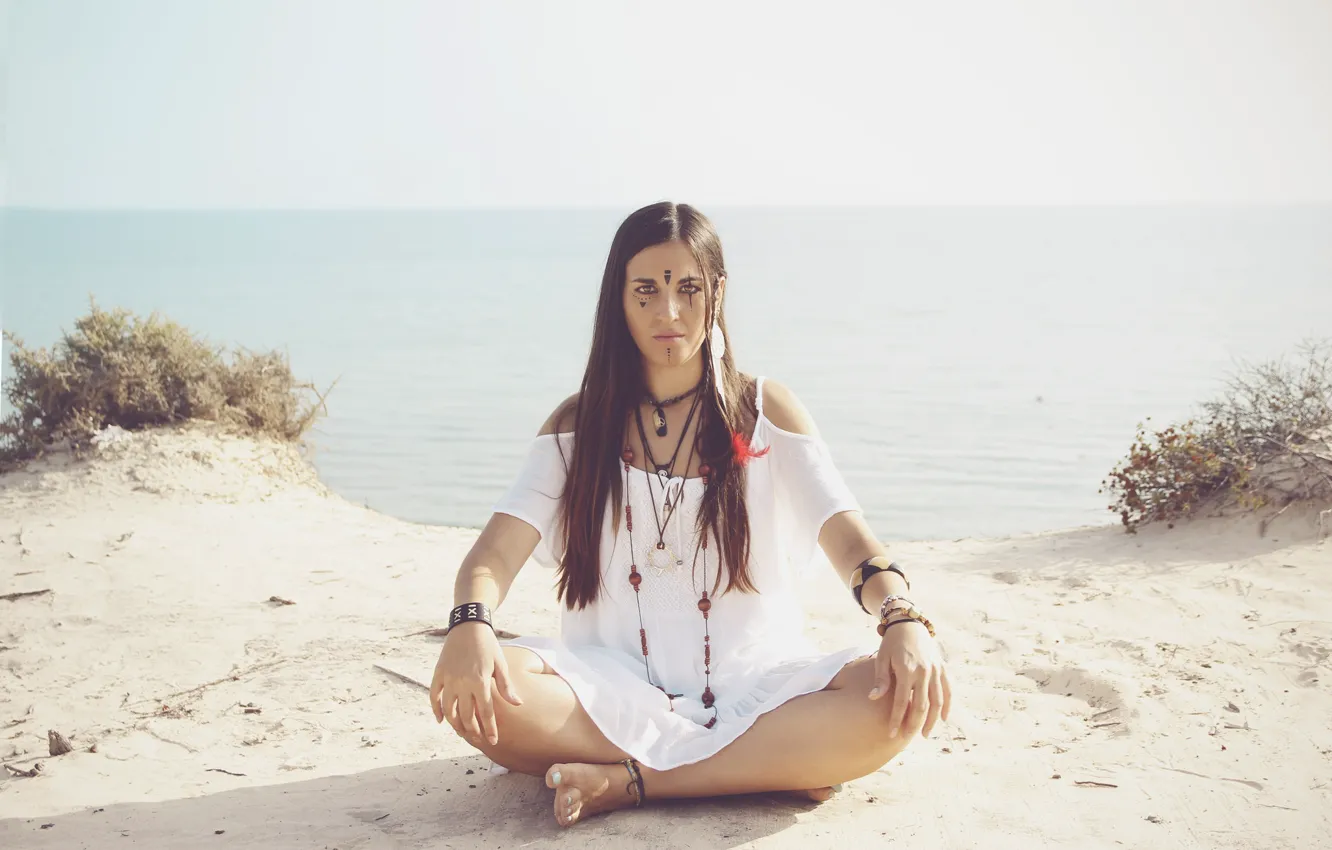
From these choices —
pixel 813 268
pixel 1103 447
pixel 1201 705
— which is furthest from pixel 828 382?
pixel 813 268

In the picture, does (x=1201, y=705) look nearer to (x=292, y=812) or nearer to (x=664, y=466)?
(x=664, y=466)

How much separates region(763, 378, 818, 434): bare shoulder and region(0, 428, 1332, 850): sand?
3.42ft

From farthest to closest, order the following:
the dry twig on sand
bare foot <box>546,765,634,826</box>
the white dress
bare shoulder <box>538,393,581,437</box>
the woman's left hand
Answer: the dry twig on sand, bare shoulder <box>538,393,581,437</box>, the white dress, bare foot <box>546,765,634,826</box>, the woman's left hand

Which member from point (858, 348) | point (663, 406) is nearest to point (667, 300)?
point (663, 406)

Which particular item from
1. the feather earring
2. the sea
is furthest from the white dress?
the sea

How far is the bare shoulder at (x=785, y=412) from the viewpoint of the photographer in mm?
3367

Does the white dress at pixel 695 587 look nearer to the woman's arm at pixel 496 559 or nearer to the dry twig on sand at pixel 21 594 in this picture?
the woman's arm at pixel 496 559

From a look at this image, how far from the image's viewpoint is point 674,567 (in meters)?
3.32

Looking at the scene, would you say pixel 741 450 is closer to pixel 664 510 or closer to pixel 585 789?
pixel 664 510

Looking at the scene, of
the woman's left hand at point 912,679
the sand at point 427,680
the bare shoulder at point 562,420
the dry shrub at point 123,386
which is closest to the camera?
the woman's left hand at point 912,679

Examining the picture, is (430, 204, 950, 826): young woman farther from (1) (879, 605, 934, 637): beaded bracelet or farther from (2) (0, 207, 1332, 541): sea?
(2) (0, 207, 1332, 541): sea

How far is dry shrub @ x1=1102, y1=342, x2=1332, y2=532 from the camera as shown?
19.5 ft

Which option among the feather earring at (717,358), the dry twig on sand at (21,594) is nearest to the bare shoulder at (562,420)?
the feather earring at (717,358)

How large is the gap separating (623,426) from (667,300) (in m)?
0.41
